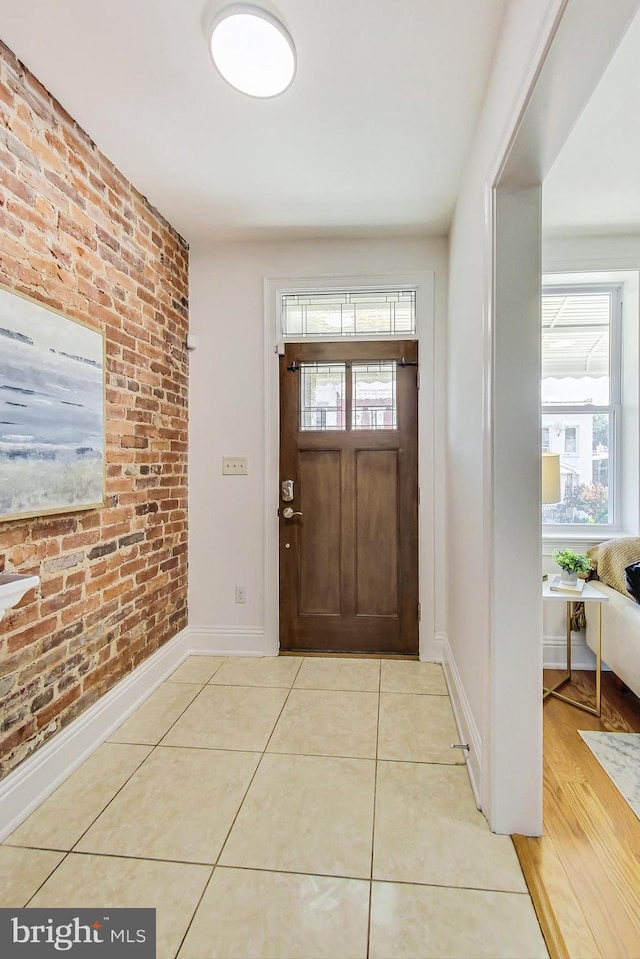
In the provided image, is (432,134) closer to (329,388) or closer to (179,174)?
(179,174)

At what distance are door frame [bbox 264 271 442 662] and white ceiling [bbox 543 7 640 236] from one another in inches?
31.1

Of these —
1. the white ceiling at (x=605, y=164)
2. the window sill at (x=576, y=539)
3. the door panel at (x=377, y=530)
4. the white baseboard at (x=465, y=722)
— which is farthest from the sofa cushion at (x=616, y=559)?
the white ceiling at (x=605, y=164)

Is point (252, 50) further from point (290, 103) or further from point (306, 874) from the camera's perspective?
point (306, 874)

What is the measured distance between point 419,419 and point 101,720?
2.29 meters

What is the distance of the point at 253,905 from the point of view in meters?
1.28

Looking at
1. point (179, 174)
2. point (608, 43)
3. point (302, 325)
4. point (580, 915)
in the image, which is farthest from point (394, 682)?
point (179, 174)

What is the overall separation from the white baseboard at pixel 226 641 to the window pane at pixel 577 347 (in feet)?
7.95

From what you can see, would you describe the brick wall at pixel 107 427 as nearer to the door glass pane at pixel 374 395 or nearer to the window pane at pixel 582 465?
the door glass pane at pixel 374 395

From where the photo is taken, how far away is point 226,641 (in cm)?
304

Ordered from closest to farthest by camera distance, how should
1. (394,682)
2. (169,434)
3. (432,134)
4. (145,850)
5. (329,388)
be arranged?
1. (145,850)
2. (432,134)
3. (394,682)
4. (169,434)
5. (329,388)

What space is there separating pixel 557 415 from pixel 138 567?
266 centimetres

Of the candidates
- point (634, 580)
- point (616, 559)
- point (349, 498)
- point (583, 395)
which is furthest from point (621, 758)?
point (583, 395)

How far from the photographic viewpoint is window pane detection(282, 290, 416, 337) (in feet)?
9.90

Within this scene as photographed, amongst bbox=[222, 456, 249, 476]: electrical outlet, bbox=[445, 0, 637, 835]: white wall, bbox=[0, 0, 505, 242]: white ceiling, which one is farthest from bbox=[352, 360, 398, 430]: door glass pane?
bbox=[445, 0, 637, 835]: white wall
